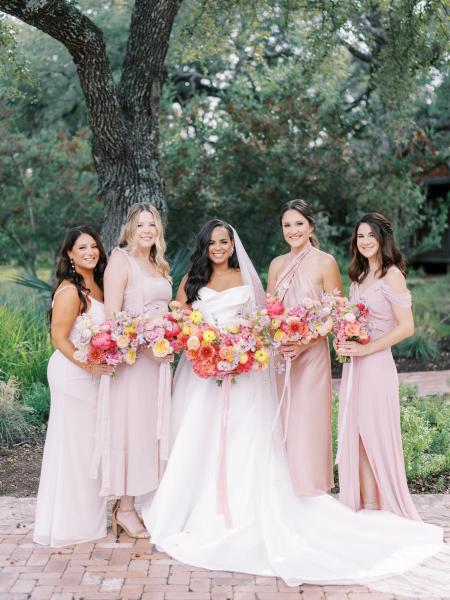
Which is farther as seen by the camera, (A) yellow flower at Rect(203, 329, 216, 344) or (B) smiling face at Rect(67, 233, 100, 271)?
(B) smiling face at Rect(67, 233, 100, 271)

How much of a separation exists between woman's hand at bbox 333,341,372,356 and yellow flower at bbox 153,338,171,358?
1175 millimetres

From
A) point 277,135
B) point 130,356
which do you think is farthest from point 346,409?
point 277,135

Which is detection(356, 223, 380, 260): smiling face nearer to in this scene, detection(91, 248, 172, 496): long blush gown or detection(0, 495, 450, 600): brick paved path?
detection(91, 248, 172, 496): long blush gown

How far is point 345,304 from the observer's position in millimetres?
4789

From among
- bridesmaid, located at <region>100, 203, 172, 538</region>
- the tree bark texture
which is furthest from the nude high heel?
the tree bark texture

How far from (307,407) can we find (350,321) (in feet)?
2.40

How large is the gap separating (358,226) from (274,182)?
23.2 feet

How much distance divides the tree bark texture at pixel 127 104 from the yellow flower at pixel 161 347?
150 inches

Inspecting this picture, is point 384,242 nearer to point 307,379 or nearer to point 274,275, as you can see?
point 274,275

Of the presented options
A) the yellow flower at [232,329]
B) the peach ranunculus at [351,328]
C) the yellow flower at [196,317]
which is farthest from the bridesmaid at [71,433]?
the peach ranunculus at [351,328]

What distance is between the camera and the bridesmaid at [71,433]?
4922 mm

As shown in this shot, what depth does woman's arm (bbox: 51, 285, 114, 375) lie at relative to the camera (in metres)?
4.83

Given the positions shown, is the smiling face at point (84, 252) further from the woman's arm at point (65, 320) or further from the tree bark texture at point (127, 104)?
the tree bark texture at point (127, 104)

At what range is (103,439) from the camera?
4.87 metres
